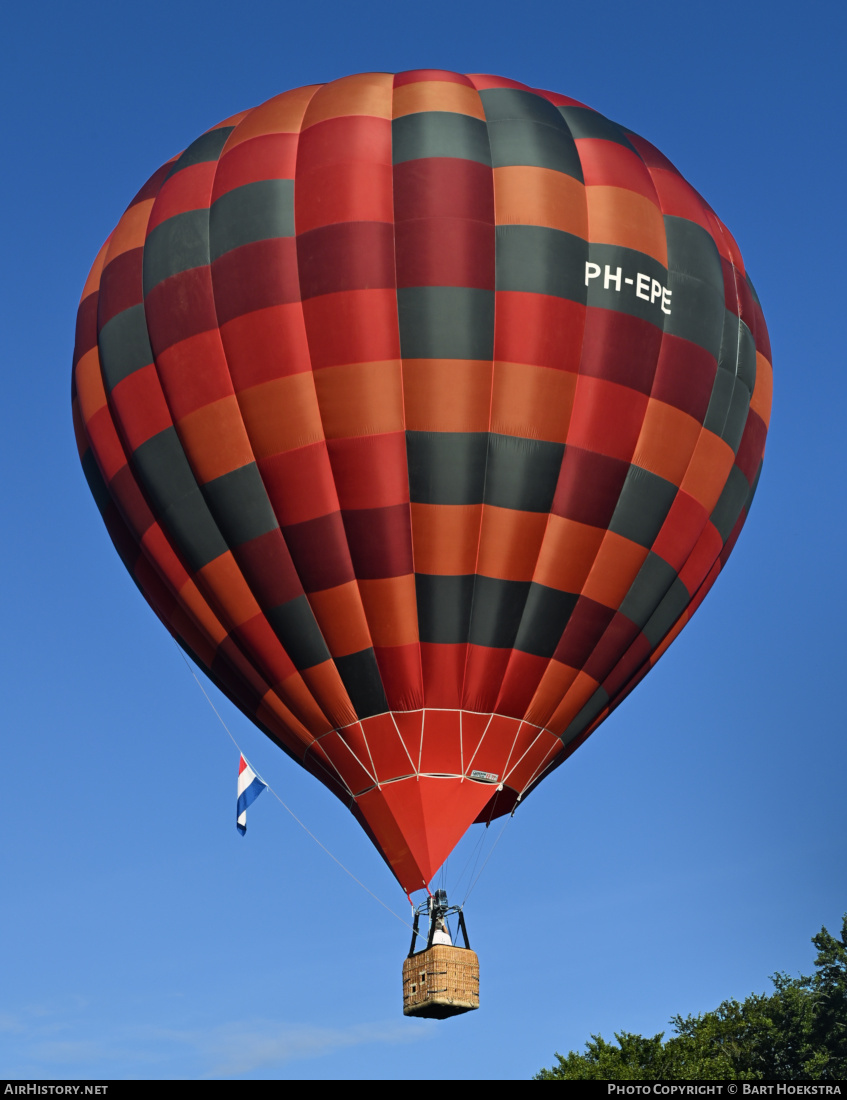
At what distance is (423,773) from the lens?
14.3 m

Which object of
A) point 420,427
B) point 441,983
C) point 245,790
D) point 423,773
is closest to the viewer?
point 441,983

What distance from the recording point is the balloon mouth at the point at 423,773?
562 inches

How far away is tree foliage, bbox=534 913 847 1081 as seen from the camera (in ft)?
83.3

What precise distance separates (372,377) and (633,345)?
3022 millimetres

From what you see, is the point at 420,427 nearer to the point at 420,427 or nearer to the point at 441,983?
the point at 420,427

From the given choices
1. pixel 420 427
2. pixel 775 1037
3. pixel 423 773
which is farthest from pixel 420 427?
pixel 775 1037

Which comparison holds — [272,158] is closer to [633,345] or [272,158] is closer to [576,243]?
[576,243]

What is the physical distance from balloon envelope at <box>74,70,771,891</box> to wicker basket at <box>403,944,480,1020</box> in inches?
42.6

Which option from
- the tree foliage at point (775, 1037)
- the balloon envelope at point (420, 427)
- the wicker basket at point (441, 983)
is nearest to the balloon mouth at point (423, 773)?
the balloon envelope at point (420, 427)

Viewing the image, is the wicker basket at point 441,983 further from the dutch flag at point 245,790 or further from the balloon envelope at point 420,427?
the dutch flag at point 245,790

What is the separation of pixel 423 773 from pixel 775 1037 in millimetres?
23389

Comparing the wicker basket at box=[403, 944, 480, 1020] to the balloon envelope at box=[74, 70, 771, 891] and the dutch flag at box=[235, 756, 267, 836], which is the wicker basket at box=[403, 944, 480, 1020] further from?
the dutch flag at box=[235, 756, 267, 836]

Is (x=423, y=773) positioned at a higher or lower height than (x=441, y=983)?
higher

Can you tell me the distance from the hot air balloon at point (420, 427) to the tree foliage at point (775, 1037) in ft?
39.4
